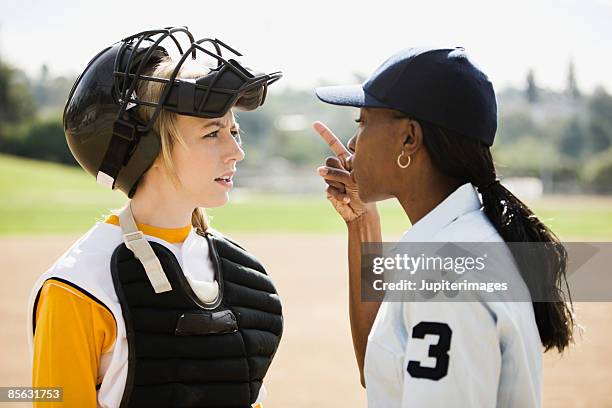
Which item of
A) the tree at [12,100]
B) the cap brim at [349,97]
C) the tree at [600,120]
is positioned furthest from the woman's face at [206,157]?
the tree at [600,120]

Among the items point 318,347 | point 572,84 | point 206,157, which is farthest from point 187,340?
point 572,84

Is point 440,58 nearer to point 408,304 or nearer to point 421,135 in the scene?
point 421,135

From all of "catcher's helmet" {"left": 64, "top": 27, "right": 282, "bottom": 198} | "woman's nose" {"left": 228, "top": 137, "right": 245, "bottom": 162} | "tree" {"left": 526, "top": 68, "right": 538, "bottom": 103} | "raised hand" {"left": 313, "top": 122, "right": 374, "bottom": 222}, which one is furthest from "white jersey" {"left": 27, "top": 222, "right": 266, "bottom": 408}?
"tree" {"left": 526, "top": 68, "right": 538, "bottom": 103}

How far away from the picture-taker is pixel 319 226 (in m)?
27.4

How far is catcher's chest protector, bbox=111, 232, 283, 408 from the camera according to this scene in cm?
255

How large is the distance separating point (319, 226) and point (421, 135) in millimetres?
25056

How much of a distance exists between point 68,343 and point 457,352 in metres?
1.25

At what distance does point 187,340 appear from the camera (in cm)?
267

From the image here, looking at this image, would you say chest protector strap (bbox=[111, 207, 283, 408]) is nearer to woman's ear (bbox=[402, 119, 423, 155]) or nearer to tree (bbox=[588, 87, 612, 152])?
woman's ear (bbox=[402, 119, 423, 155])

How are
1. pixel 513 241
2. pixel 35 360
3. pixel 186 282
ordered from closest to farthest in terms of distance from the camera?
pixel 513 241 < pixel 35 360 < pixel 186 282

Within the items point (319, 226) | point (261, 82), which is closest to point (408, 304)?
point (261, 82)

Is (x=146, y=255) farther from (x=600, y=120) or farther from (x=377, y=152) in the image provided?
(x=600, y=120)

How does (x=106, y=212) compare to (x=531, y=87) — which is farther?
(x=531, y=87)

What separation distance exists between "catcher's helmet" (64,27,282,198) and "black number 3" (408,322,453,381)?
1204mm
